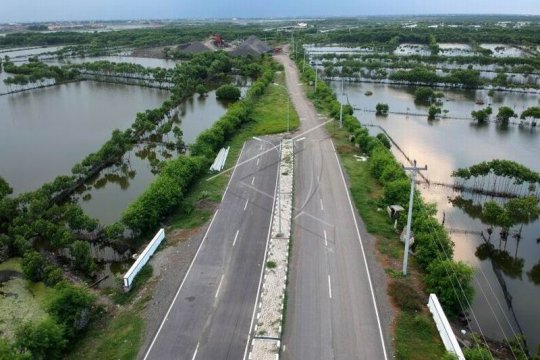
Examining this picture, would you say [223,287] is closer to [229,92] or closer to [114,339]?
[114,339]

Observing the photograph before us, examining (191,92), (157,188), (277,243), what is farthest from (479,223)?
(191,92)

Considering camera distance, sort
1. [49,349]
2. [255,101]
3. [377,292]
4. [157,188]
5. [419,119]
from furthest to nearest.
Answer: [255,101] → [419,119] → [157,188] → [377,292] → [49,349]

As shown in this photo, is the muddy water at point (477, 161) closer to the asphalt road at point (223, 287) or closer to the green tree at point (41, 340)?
the asphalt road at point (223, 287)

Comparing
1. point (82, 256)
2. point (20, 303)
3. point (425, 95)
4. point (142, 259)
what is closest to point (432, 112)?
point (425, 95)

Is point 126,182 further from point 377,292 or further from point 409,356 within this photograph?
point 409,356

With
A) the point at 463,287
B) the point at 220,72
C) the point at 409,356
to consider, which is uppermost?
the point at 220,72

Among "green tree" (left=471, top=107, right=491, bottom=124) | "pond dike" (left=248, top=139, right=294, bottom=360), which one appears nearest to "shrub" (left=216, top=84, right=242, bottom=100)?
"green tree" (left=471, top=107, right=491, bottom=124)
